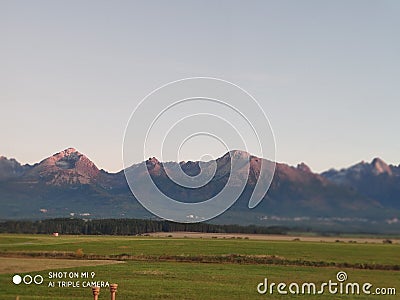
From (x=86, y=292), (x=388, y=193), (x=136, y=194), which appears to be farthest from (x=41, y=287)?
(x=388, y=193)

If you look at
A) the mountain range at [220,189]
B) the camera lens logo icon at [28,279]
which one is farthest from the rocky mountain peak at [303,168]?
the camera lens logo icon at [28,279]

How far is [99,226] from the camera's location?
22.7 metres

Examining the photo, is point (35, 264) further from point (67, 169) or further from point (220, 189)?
point (220, 189)

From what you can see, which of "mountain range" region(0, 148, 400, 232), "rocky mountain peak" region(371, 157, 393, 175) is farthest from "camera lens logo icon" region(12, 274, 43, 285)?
"rocky mountain peak" region(371, 157, 393, 175)

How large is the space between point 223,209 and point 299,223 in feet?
17.4

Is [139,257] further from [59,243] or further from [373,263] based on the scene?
[373,263]

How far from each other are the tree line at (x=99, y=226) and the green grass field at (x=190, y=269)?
440 millimetres

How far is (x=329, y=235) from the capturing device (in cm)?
1438

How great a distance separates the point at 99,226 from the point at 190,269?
6574 millimetres

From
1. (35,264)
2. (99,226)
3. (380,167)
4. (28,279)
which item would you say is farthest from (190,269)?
(380,167)

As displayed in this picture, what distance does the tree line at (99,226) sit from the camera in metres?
22.4

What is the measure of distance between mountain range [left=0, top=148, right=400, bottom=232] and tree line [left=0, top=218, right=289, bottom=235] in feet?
1.15

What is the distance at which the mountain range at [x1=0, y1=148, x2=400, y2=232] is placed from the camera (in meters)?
14.3

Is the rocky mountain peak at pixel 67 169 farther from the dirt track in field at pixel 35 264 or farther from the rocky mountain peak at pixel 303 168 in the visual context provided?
the rocky mountain peak at pixel 303 168
